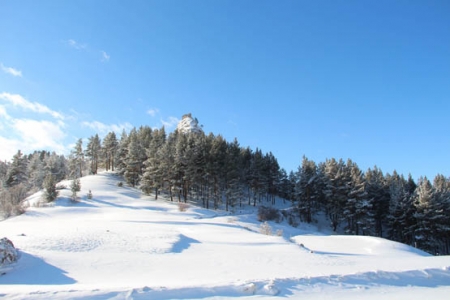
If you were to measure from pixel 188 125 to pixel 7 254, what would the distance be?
80.2m

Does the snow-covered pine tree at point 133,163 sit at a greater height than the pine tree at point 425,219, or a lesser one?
greater

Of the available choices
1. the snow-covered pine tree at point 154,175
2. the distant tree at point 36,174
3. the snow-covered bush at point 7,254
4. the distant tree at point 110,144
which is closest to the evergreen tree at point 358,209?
the snow-covered pine tree at point 154,175

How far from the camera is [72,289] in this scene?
24.8 ft

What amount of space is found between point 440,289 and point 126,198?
4171 centimetres

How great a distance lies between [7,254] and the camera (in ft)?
32.8

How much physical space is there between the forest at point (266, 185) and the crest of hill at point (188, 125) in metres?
17.3

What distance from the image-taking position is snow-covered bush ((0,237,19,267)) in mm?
9781

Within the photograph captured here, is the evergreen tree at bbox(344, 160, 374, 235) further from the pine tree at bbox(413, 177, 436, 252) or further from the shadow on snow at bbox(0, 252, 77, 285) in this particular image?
the shadow on snow at bbox(0, 252, 77, 285)

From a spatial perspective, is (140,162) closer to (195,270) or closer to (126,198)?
(126,198)

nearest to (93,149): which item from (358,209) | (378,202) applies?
(358,209)

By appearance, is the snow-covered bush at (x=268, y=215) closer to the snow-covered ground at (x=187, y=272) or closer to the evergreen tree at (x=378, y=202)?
the evergreen tree at (x=378, y=202)

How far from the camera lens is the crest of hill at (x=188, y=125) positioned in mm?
86606

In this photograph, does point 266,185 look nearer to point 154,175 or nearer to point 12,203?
point 154,175

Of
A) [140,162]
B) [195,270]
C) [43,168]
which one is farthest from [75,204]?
[43,168]
